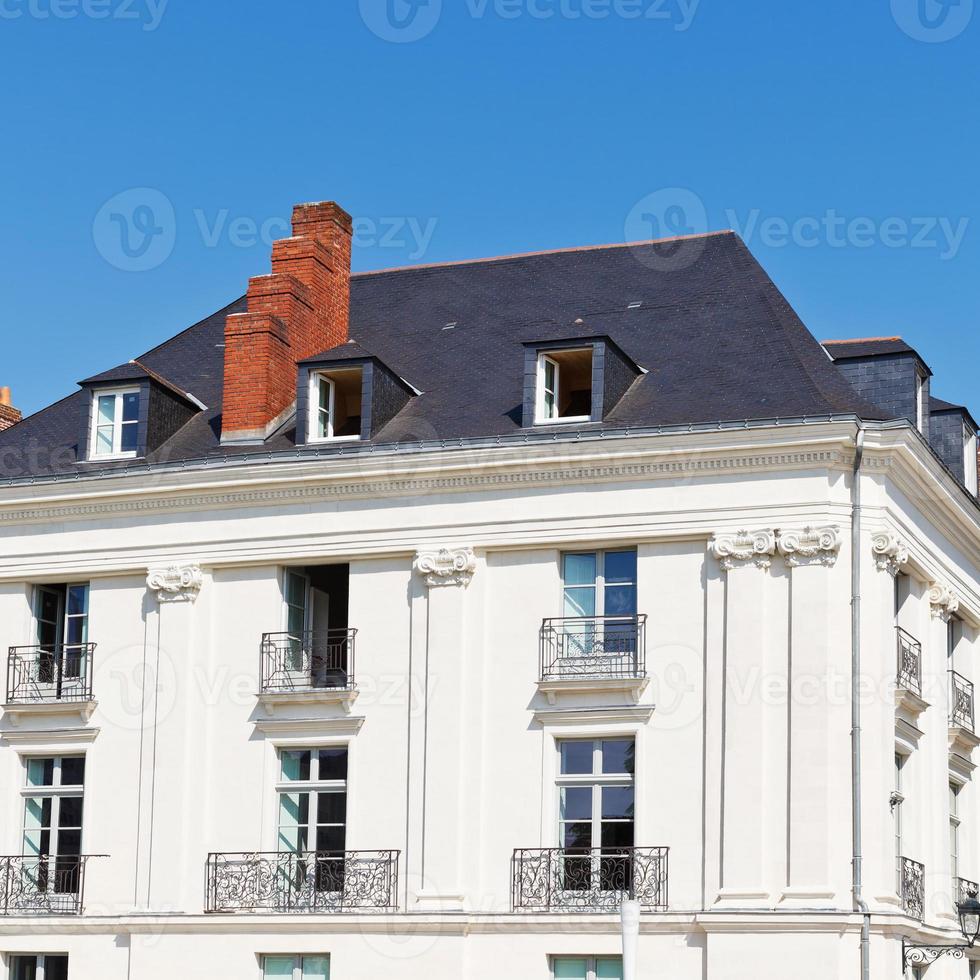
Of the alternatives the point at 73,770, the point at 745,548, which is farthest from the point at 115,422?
the point at 745,548

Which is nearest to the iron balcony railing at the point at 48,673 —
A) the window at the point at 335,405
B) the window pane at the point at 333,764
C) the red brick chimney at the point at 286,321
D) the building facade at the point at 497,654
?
the building facade at the point at 497,654

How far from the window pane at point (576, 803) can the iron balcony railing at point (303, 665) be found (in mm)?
3537

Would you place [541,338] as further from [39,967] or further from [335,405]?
[39,967]

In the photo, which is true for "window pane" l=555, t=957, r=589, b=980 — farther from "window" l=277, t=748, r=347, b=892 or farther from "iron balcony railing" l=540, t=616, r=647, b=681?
"iron balcony railing" l=540, t=616, r=647, b=681

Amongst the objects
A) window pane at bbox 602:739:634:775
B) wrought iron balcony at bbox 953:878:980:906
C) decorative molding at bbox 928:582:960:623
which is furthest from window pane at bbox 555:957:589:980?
decorative molding at bbox 928:582:960:623

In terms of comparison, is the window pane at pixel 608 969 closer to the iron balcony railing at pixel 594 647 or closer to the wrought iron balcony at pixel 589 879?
the wrought iron balcony at pixel 589 879

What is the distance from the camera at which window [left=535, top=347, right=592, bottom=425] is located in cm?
2805

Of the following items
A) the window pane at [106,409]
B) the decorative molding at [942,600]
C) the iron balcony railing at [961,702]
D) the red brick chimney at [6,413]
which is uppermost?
the red brick chimney at [6,413]

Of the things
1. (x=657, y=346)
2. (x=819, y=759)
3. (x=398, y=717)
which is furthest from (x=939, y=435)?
(x=398, y=717)

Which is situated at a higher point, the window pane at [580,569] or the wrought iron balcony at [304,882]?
the window pane at [580,569]

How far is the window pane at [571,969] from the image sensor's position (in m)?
25.8

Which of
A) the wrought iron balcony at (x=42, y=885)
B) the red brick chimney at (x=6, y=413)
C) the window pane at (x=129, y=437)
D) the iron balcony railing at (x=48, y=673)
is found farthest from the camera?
the red brick chimney at (x=6, y=413)

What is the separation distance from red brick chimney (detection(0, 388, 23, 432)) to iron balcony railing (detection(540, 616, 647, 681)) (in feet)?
42.8

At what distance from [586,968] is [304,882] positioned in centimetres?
427
